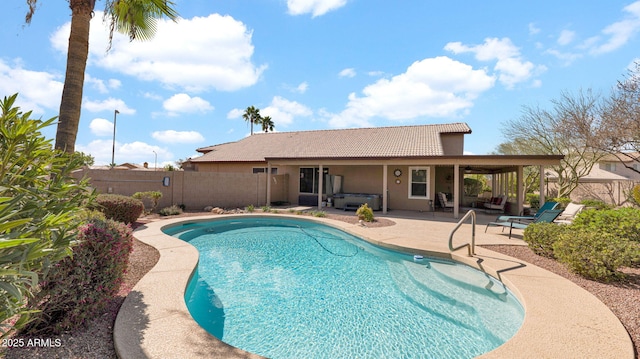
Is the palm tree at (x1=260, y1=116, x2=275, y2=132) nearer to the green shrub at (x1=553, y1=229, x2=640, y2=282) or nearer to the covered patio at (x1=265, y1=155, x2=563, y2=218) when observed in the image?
the covered patio at (x1=265, y1=155, x2=563, y2=218)

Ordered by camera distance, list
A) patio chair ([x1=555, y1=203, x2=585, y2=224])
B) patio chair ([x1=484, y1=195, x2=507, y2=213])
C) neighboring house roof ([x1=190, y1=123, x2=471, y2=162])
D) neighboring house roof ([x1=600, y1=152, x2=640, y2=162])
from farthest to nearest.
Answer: neighboring house roof ([x1=190, y1=123, x2=471, y2=162])
neighboring house roof ([x1=600, y1=152, x2=640, y2=162])
patio chair ([x1=484, y1=195, x2=507, y2=213])
patio chair ([x1=555, y1=203, x2=585, y2=224])

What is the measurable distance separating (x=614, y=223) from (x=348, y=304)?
6701 mm

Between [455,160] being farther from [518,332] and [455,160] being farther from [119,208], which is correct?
[119,208]

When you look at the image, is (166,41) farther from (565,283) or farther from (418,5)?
(565,283)

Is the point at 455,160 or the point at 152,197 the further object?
the point at 152,197

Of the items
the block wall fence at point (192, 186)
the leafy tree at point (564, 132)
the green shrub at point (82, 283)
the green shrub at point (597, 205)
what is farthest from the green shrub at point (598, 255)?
the block wall fence at point (192, 186)

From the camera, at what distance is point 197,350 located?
9.02 ft

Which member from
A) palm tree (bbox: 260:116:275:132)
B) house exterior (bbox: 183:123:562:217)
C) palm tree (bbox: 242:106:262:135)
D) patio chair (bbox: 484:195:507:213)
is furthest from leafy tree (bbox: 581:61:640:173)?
palm tree (bbox: 242:106:262:135)

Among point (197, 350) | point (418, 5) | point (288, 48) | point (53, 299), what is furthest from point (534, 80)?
point (53, 299)

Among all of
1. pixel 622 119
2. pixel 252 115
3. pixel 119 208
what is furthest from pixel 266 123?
pixel 622 119

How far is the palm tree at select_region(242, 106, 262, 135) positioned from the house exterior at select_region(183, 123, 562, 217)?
19536mm

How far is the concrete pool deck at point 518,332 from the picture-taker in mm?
2766

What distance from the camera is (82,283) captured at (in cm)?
306

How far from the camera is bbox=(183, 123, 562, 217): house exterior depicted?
13.5 metres
